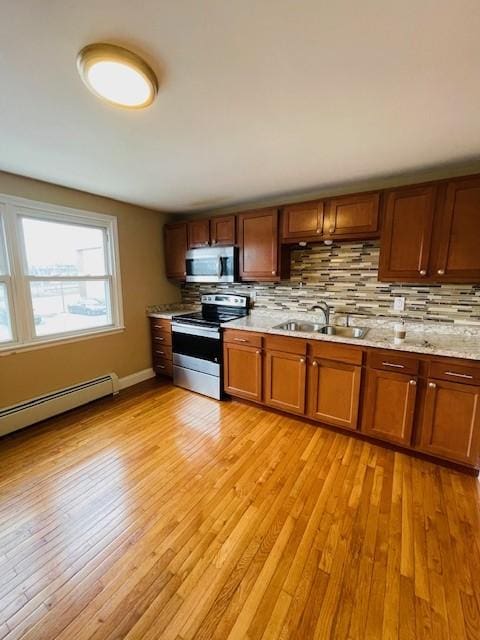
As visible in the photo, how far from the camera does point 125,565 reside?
53.6 inches

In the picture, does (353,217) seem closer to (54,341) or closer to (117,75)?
(117,75)

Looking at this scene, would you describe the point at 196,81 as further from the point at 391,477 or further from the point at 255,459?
the point at 391,477

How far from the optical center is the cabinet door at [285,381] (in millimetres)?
2584

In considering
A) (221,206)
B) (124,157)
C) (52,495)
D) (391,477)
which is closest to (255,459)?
(391,477)

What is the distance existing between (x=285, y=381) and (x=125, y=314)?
2153mm

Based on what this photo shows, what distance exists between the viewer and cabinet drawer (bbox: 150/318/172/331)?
11.7ft

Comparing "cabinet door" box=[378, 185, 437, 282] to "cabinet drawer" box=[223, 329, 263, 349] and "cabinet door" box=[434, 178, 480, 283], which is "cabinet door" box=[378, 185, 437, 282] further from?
"cabinet drawer" box=[223, 329, 263, 349]

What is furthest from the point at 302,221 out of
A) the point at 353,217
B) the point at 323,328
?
the point at 323,328

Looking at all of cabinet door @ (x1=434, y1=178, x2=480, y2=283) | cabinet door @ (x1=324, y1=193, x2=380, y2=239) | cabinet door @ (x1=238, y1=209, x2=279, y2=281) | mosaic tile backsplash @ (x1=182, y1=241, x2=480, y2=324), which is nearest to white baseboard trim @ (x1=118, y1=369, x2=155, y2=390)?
mosaic tile backsplash @ (x1=182, y1=241, x2=480, y2=324)

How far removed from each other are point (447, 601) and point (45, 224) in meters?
3.87

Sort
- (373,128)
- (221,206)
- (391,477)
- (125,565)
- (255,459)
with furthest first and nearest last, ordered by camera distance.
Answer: (221,206), (255,459), (391,477), (373,128), (125,565)

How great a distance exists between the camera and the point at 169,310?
4.01 m

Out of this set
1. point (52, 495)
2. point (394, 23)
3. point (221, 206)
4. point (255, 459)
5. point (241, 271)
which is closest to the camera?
point (394, 23)

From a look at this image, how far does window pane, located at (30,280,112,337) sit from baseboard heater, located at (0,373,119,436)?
62cm
